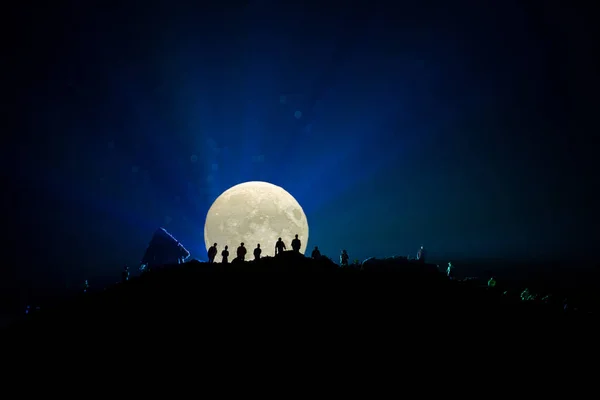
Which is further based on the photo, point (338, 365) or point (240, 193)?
point (240, 193)

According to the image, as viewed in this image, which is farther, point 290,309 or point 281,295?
point 281,295

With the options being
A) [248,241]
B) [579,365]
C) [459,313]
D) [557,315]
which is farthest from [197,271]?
[557,315]

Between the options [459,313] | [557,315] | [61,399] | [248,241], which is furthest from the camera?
[248,241]

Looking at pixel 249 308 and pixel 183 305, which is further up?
pixel 183 305

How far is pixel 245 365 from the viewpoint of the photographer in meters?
8.37

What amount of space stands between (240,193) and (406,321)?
780 inches

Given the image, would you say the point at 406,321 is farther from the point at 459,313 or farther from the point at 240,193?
the point at 240,193

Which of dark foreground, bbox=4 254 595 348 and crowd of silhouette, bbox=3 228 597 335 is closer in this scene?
dark foreground, bbox=4 254 595 348

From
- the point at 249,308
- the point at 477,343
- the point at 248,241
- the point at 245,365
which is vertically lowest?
the point at 477,343

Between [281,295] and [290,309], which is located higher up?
[281,295]

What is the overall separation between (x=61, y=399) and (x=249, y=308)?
20.3ft

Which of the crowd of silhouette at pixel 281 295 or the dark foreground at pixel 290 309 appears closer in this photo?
the dark foreground at pixel 290 309

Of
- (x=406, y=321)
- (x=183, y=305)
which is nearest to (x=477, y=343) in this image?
Result: (x=406, y=321)

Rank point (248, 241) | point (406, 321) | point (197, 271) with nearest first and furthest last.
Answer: point (406, 321), point (197, 271), point (248, 241)
